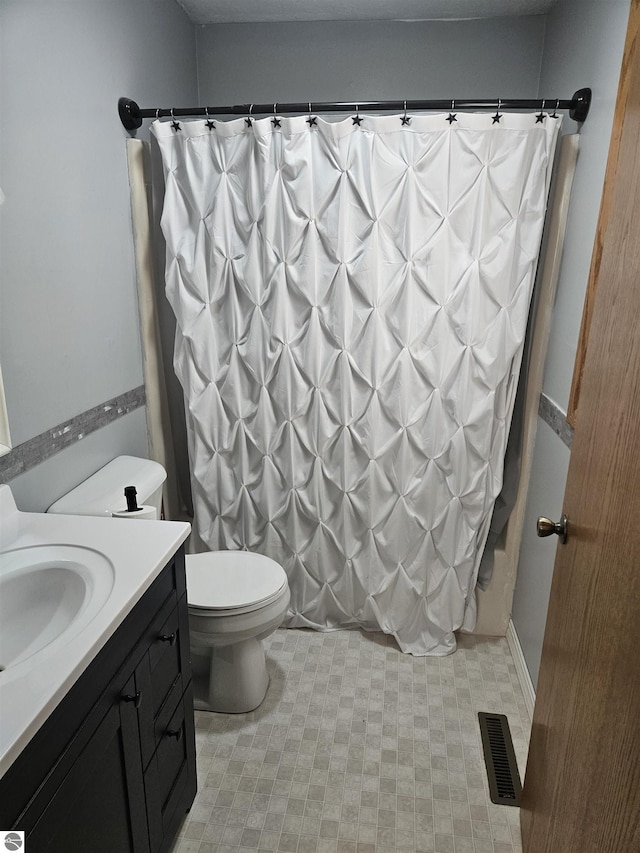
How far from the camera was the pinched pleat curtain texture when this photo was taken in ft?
6.04

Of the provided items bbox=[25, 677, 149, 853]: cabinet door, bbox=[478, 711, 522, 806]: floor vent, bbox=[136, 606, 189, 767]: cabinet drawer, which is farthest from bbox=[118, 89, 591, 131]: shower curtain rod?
bbox=[478, 711, 522, 806]: floor vent

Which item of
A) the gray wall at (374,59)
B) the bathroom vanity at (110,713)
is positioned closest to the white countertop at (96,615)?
the bathroom vanity at (110,713)

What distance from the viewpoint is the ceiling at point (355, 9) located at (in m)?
Answer: 2.03

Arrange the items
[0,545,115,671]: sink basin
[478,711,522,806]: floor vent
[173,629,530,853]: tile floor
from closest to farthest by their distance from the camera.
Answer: [0,545,115,671]: sink basin → [173,629,530,853]: tile floor → [478,711,522,806]: floor vent

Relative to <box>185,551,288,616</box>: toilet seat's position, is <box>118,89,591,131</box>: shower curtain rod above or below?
above

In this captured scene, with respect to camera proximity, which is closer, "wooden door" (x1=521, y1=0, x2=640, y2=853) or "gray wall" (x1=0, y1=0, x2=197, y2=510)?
"wooden door" (x1=521, y1=0, x2=640, y2=853)

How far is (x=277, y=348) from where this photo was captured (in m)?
2.04

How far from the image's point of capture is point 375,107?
1784 mm

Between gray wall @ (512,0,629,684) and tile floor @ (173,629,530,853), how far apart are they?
354 mm

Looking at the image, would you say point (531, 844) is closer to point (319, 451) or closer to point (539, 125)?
point (319, 451)

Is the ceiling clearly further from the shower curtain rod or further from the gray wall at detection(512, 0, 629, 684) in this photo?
the shower curtain rod

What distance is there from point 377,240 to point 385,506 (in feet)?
3.13

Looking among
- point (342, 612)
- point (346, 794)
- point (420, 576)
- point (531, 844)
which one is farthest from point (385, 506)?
point (531, 844)

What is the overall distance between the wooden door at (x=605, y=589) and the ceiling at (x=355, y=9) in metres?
0.95
